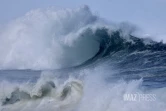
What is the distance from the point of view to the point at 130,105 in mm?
7941

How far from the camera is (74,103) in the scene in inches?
363

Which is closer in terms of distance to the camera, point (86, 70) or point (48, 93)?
point (48, 93)

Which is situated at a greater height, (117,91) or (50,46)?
(50,46)

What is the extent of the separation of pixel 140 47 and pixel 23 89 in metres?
10.4

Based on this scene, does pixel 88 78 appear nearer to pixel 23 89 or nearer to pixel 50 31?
pixel 23 89

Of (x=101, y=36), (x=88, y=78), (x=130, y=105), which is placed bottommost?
(x=130, y=105)

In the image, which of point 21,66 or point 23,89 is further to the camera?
point 21,66

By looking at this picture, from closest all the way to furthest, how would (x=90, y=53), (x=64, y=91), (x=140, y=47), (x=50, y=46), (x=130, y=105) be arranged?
(x=130, y=105), (x=64, y=91), (x=140, y=47), (x=90, y=53), (x=50, y=46)

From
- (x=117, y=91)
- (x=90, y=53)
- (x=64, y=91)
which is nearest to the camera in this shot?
(x=117, y=91)

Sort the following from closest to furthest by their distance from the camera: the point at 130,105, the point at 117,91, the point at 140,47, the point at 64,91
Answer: the point at 130,105 < the point at 117,91 < the point at 64,91 < the point at 140,47

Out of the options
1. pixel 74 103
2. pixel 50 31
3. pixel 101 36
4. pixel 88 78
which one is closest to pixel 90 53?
pixel 101 36

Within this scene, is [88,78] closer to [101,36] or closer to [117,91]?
[117,91]

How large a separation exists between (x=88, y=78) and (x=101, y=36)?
12229mm

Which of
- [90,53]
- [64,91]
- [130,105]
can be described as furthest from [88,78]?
[90,53]
